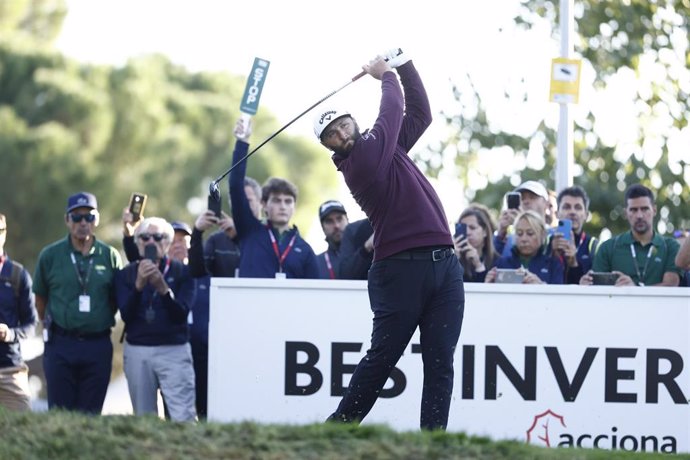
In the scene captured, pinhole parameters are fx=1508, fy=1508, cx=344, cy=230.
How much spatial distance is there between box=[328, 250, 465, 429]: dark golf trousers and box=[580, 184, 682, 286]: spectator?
299 centimetres

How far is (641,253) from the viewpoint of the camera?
37.3 ft

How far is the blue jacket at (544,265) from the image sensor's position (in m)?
11.3

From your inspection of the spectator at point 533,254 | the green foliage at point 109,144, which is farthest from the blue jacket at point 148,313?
the green foliage at point 109,144

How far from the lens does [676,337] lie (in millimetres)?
10461

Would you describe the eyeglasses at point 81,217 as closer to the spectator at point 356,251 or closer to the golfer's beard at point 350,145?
the spectator at point 356,251

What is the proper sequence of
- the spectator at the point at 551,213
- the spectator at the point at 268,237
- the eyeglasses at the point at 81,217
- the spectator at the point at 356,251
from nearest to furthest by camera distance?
the spectator at the point at 356,251 < the spectator at the point at 268,237 < the eyeglasses at the point at 81,217 < the spectator at the point at 551,213

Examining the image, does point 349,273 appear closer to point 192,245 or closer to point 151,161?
point 192,245

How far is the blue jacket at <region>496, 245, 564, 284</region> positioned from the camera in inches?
444

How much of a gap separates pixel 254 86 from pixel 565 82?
424 centimetres

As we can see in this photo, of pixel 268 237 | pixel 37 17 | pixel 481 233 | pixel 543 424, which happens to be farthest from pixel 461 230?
pixel 37 17

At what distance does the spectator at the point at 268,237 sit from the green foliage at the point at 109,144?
25.3 metres

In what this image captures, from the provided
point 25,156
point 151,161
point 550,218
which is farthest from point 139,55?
point 550,218

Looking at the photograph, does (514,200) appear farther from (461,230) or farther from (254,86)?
(254,86)

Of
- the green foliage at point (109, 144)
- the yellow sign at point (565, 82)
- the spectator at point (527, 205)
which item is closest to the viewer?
the spectator at point (527, 205)
